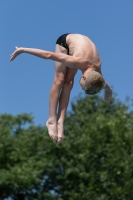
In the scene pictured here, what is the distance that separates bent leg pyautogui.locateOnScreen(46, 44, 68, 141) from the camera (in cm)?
807

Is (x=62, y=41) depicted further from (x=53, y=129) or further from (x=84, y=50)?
(x=53, y=129)

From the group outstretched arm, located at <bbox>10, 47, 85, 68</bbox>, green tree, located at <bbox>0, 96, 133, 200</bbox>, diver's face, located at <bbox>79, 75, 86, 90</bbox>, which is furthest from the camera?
green tree, located at <bbox>0, 96, 133, 200</bbox>

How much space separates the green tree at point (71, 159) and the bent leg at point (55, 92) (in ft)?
46.2

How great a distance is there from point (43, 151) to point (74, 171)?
1834 millimetres

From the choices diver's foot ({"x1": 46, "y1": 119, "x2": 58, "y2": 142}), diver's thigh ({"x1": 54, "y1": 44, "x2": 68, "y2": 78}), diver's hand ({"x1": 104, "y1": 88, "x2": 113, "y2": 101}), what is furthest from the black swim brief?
diver's foot ({"x1": 46, "y1": 119, "x2": 58, "y2": 142})

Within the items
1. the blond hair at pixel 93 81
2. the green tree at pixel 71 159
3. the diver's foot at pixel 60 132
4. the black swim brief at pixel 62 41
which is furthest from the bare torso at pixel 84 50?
the green tree at pixel 71 159

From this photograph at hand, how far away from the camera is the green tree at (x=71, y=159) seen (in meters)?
23.1

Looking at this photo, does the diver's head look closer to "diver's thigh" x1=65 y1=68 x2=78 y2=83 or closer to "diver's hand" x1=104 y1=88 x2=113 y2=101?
"diver's thigh" x1=65 y1=68 x2=78 y2=83

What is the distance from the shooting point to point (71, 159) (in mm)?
26625

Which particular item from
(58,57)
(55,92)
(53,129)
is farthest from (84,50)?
(53,129)

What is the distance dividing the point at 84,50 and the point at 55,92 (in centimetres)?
78

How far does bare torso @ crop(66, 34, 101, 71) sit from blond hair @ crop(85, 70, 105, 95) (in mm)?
158

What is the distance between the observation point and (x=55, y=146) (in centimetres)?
2700

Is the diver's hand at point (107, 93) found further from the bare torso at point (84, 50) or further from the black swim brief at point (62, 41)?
the black swim brief at point (62, 41)
